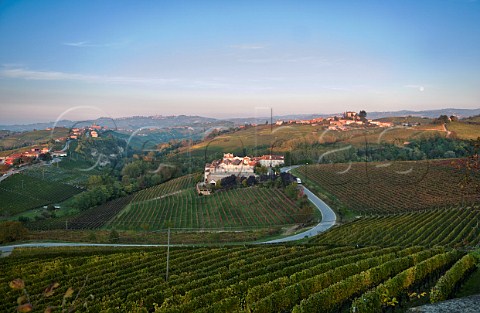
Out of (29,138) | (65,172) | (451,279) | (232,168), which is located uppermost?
(451,279)

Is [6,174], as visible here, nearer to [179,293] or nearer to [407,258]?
[179,293]

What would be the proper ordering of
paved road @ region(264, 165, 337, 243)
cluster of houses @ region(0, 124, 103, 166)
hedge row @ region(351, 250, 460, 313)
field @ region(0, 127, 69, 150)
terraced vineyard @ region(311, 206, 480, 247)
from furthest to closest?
1. field @ region(0, 127, 69, 150)
2. cluster of houses @ region(0, 124, 103, 166)
3. paved road @ region(264, 165, 337, 243)
4. terraced vineyard @ region(311, 206, 480, 247)
5. hedge row @ region(351, 250, 460, 313)

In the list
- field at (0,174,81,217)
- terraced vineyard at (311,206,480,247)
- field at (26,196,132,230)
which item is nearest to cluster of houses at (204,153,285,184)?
field at (26,196,132,230)

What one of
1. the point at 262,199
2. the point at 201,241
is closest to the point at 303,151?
the point at 262,199

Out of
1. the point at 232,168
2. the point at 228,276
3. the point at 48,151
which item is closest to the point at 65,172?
the point at 48,151

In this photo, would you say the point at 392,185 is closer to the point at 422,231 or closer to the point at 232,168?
the point at 422,231

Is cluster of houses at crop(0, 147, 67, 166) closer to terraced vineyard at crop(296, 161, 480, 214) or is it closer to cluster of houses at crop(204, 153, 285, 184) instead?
cluster of houses at crop(204, 153, 285, 184)

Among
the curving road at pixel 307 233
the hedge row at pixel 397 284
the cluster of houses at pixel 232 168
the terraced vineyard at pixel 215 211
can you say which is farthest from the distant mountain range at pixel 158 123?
the hedge row at pixel 397 284
